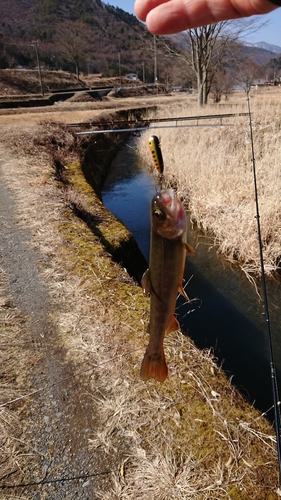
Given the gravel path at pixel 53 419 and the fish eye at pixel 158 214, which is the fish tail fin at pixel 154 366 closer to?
the fish eye at pixel 158 214

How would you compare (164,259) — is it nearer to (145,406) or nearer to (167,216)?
(167,216)

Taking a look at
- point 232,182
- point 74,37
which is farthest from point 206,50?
point 74,37

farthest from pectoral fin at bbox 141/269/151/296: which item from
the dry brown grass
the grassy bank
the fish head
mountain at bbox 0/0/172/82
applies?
mountain at bbox 0/0/172/82

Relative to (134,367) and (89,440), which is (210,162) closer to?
(134,367)

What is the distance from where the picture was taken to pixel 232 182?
8.76 metres

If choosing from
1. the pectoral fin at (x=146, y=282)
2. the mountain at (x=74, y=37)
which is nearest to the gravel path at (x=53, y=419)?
the pectoral fin at (x=146, y=282)

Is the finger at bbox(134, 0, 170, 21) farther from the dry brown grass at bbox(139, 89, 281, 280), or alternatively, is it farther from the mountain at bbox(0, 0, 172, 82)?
the mountain at bbox(0, 0, 172, 82)

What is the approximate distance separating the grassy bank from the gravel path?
0.22 ft

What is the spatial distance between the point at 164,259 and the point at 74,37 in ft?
323

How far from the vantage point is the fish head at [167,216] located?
1.35m

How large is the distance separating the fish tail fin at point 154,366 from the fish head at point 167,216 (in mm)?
789

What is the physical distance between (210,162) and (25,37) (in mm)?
107586

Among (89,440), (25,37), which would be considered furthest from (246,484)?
(25,37)

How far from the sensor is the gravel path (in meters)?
2.31
